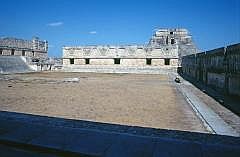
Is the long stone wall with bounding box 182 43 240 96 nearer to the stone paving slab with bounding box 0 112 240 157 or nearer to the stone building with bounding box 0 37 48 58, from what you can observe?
the stone paving slab with bounding box 0 112 240 157

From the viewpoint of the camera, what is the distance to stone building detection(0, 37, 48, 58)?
3606cm

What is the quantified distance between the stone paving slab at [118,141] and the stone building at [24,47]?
35334mm

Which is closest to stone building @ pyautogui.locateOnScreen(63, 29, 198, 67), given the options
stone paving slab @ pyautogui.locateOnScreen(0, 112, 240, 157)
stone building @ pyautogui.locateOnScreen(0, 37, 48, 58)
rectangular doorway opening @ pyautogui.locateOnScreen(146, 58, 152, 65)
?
rectangular doorway opening @ pyautogui.locateOnScreen(146, 58, 152, 65)

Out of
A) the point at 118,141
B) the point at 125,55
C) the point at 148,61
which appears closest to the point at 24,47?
the point at 125,55

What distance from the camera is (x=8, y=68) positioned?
30766mm

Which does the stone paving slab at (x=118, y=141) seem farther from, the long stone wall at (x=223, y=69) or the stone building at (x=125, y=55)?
the stone building at (x=125, y=55)

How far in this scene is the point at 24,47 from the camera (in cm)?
3972

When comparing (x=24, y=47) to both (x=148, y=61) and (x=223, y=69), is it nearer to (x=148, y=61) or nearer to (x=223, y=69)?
(x=148, y=61)

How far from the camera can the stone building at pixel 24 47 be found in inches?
1420

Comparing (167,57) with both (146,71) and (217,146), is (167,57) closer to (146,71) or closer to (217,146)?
(146,71)

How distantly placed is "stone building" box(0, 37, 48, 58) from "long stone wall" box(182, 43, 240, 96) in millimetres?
30749

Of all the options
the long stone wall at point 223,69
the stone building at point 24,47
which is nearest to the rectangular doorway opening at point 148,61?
the long stone wall at point 223,69

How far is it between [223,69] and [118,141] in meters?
8.80

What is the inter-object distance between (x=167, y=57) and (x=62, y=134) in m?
29.9
